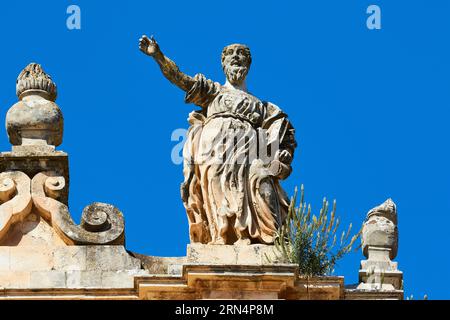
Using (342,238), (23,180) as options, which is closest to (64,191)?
(23,180)

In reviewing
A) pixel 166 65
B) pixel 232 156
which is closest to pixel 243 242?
pixel 232 156

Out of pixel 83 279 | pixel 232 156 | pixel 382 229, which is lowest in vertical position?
pixel 83 279

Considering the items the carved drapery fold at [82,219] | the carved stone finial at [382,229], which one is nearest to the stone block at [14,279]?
the carved drapery fold at [82,219]

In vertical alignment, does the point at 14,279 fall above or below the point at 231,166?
below

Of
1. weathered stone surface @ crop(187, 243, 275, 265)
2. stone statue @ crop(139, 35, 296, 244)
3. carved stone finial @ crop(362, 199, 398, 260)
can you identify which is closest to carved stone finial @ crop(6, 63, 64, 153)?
stone statue @ crop(139, 35, 296, 244)

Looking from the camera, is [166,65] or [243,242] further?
[166,65]

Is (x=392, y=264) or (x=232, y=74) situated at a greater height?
(x=232, y=74)

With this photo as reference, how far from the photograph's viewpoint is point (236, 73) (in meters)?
41.3

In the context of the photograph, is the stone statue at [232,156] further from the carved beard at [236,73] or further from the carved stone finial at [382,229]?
the carved stone finial at [382,229]

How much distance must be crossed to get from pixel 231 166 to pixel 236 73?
4.77 feet

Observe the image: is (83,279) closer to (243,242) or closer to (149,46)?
(243,242)

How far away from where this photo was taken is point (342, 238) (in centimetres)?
3959
